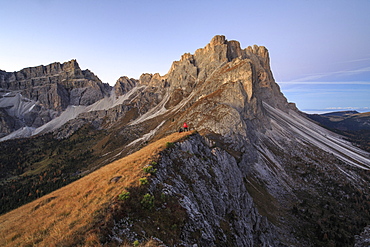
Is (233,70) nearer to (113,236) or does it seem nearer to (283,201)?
(283,201)

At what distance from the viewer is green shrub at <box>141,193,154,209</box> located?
12.8m

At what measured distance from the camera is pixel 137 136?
411 feet

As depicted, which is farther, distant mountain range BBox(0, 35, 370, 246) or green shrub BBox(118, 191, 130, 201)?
green shrub BBox(118, 191, 130, 201)

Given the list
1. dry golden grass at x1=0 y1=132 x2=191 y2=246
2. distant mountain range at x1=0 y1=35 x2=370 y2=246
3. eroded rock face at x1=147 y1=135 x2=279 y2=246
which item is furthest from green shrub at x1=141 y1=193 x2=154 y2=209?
dry golden grass at x1=0 y1=132 x2=191 y2=246

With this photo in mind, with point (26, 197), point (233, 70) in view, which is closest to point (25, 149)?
point (26, 197)

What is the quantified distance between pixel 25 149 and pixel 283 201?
700 feet

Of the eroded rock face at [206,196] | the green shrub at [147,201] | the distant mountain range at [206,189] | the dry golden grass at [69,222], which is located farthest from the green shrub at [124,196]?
the eroded rock face at [206,196]

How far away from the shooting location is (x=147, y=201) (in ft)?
42.2

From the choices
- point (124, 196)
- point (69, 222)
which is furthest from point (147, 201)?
point (69, 222)

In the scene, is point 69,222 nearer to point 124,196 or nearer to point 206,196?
point 124,196

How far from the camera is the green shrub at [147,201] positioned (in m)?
12.8

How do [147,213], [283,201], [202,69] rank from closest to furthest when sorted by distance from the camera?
[147,213]
[283,201]
[202,69]

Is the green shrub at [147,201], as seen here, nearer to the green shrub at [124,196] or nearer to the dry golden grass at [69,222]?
the green shrub at [124,196]

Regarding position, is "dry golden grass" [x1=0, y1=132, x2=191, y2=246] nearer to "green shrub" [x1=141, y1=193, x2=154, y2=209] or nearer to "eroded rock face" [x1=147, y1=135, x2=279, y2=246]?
"green shrub" [x1=141, y1=193, x2=154, y2=209]
